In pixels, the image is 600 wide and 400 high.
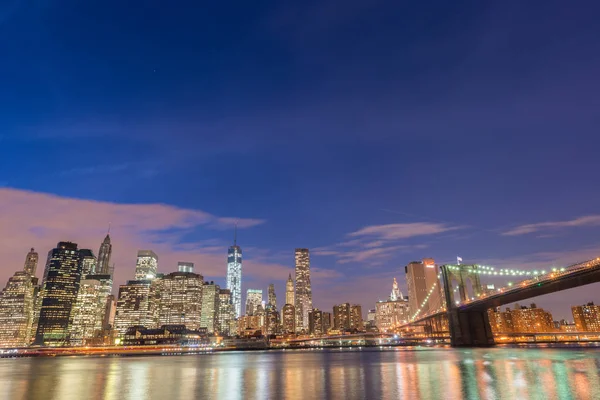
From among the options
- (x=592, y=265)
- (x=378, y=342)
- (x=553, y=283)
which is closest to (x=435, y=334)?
(x=378, y=342)

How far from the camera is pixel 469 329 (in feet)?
332

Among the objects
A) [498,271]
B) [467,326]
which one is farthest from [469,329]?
[498,271]

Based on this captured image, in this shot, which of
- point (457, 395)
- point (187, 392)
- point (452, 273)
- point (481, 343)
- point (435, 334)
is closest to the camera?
point (457, 395)

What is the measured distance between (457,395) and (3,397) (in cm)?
3040

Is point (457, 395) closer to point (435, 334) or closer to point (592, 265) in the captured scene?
point (592, 265)

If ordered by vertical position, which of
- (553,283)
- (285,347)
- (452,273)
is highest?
(452,273)

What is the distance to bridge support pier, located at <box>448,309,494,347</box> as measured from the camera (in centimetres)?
9836

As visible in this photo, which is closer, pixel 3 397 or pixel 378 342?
pixel 3 397

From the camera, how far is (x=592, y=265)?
6262 cm

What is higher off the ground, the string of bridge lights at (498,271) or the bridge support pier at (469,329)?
the string of bridge lights at (498,271)

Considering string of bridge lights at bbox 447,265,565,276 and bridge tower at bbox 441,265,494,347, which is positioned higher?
string of bridge lights at bbox 447,265,565,276

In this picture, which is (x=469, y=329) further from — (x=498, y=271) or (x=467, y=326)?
(x=498, y=271)

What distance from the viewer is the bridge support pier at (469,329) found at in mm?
98363

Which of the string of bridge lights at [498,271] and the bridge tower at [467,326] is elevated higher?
the string of bridge lights at [498,271]
